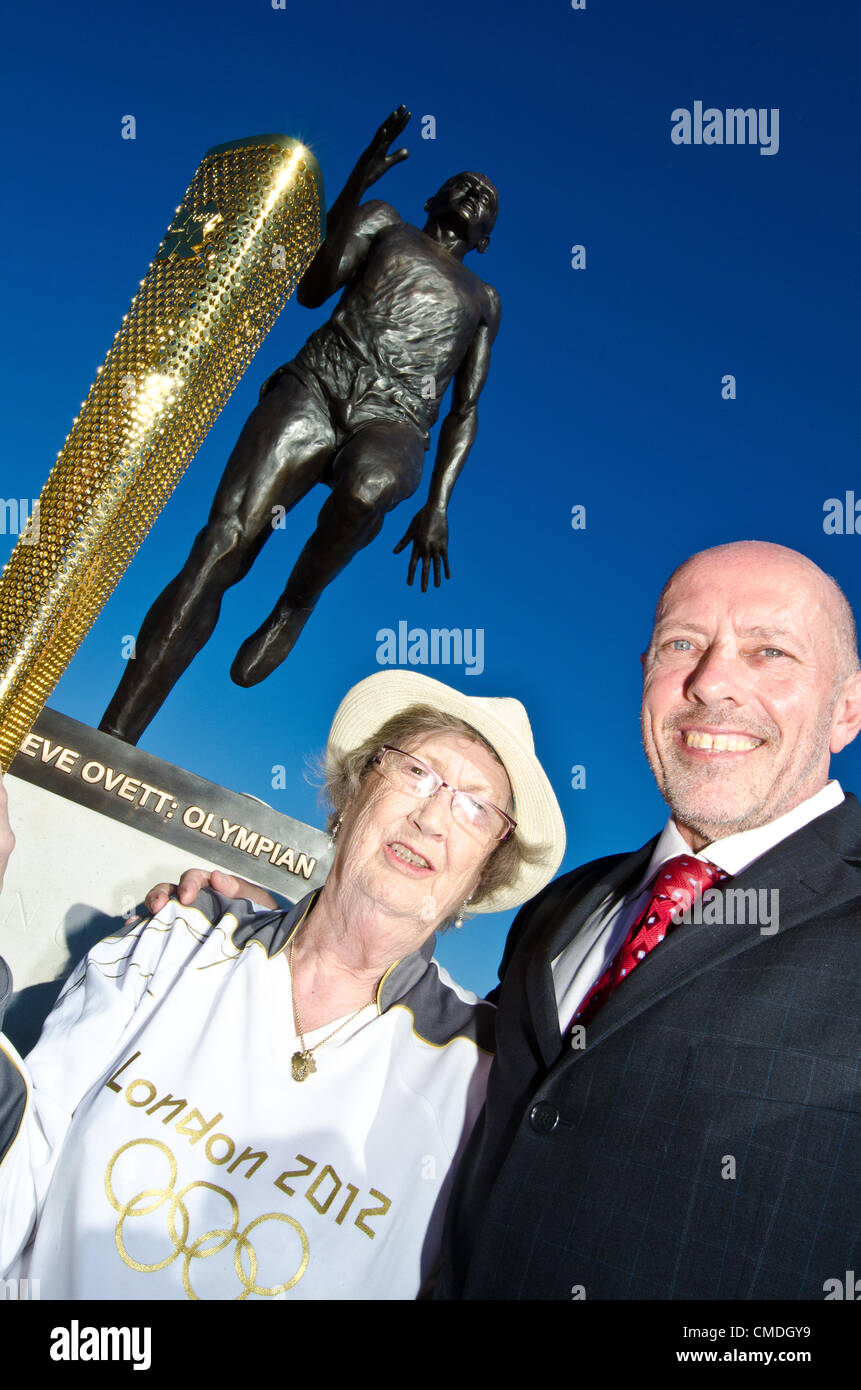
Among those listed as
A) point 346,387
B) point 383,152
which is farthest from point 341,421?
point 383,152

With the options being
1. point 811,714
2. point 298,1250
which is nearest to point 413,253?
point 811,714

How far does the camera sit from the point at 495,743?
272 centimetres

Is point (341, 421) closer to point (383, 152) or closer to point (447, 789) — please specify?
point (383, 152)

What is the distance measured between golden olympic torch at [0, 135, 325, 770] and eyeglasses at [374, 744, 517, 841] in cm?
134

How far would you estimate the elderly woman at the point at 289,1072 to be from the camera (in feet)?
6.30

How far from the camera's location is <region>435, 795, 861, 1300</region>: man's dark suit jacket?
155cm

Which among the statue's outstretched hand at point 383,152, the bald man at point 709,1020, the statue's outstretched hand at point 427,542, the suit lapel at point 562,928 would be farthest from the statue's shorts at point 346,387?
the suit lapel at point 562,928

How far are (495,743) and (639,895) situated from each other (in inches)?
28.0

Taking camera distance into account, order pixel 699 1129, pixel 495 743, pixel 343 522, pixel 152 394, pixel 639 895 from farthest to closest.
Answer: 1. pixel 343 522
2. pixel 152 394
3. pixel 495 743
4. pixel 639 895
5. pixel 699 1129

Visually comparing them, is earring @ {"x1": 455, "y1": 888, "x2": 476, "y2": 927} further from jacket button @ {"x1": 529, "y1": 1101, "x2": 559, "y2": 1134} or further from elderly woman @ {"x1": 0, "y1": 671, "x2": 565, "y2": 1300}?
jacket button @ {"x1": 529, "y1": 1101, "x2": 559, "y2": 1134}

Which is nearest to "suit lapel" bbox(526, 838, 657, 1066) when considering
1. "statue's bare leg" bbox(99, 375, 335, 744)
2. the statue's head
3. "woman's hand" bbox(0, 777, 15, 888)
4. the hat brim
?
the hat brim

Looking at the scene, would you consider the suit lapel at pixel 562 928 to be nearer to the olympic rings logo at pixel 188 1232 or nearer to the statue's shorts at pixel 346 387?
the olympic rings logo at pixel 188 1232

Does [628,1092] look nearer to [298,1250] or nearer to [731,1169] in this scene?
[731,1169]

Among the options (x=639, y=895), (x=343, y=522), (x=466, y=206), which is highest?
(x=466, y=206)
